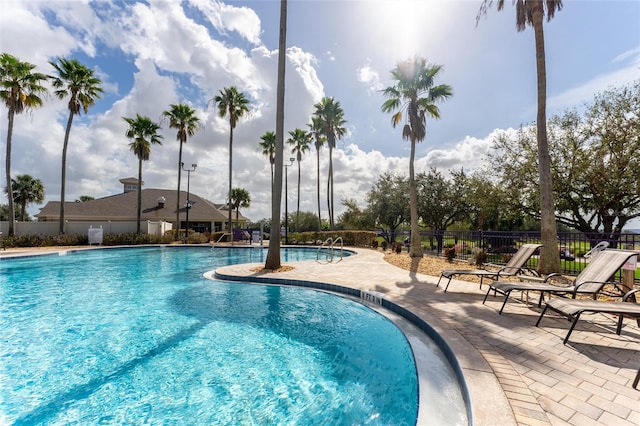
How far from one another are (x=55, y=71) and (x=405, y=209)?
1251 inches

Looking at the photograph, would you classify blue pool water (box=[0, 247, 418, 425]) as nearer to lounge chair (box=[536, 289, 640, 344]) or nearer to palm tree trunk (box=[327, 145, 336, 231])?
lounge chair (box=[536, 289, 640, 344])

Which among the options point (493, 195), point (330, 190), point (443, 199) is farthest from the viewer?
point (330, 190)

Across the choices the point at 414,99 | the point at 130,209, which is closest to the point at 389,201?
the point at 414,99

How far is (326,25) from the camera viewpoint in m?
12.9

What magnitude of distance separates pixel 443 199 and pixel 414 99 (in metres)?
15.3

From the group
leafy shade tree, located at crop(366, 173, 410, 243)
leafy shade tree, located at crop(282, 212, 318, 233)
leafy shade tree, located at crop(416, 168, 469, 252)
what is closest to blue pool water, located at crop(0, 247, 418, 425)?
leafy shade tree, located at crop(416, 168, 469, 252)

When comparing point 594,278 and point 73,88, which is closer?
point 594,278

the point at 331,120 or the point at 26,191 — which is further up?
the point at 331,120

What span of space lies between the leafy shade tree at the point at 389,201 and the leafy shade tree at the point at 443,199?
8.16 ft

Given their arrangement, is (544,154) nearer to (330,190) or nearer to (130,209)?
(330,190)

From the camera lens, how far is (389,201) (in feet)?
103

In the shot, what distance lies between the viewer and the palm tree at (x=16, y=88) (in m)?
19.3

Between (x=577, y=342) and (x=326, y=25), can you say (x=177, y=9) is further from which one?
(x=577, y=342)

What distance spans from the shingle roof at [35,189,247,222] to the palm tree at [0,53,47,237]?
35.8 feet
